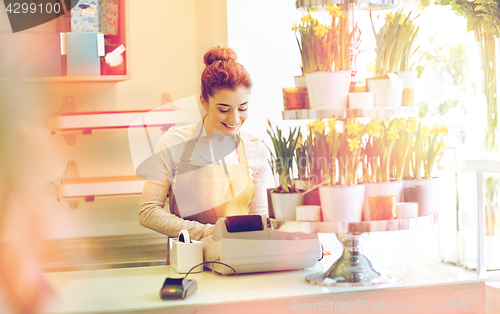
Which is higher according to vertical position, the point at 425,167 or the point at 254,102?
the point at 254,102

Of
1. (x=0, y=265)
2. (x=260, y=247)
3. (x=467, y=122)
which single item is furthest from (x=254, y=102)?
(x=0, y=265)

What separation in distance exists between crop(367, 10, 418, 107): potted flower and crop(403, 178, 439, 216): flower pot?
0.45 ft

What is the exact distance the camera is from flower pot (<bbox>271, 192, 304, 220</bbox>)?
0.75m

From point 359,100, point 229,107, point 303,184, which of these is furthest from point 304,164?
point 229,107

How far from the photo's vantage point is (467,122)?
1789 mm

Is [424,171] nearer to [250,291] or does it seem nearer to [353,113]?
[353,113]

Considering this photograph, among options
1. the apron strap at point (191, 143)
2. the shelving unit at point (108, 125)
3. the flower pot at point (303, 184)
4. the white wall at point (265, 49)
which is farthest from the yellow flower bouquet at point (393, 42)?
the shelving unit at point (108, 125)

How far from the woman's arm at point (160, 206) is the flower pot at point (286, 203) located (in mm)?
465

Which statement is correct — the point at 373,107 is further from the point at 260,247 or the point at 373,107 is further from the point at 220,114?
the point at 220,114

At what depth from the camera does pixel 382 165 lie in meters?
0.75

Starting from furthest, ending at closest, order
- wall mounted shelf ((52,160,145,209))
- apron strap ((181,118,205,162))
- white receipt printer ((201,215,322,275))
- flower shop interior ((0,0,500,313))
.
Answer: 1. wall mounted shelf ((52,160,145,209))
2. apron strap ((181,118,205,162))
3. white receipt printer ((201,215,322,275))
4. flower shop interior ((0,0,500,313))

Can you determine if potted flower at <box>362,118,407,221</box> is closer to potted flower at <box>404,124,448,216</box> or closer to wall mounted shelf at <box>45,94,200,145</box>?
potted flower at <box>404,124,448,216</box>

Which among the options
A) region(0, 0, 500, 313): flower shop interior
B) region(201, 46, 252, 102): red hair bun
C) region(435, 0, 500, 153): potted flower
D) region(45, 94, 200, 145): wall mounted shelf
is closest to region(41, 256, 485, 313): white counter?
region(0, 0, 500, 313): flower shop interior

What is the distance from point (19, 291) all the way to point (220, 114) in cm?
105
